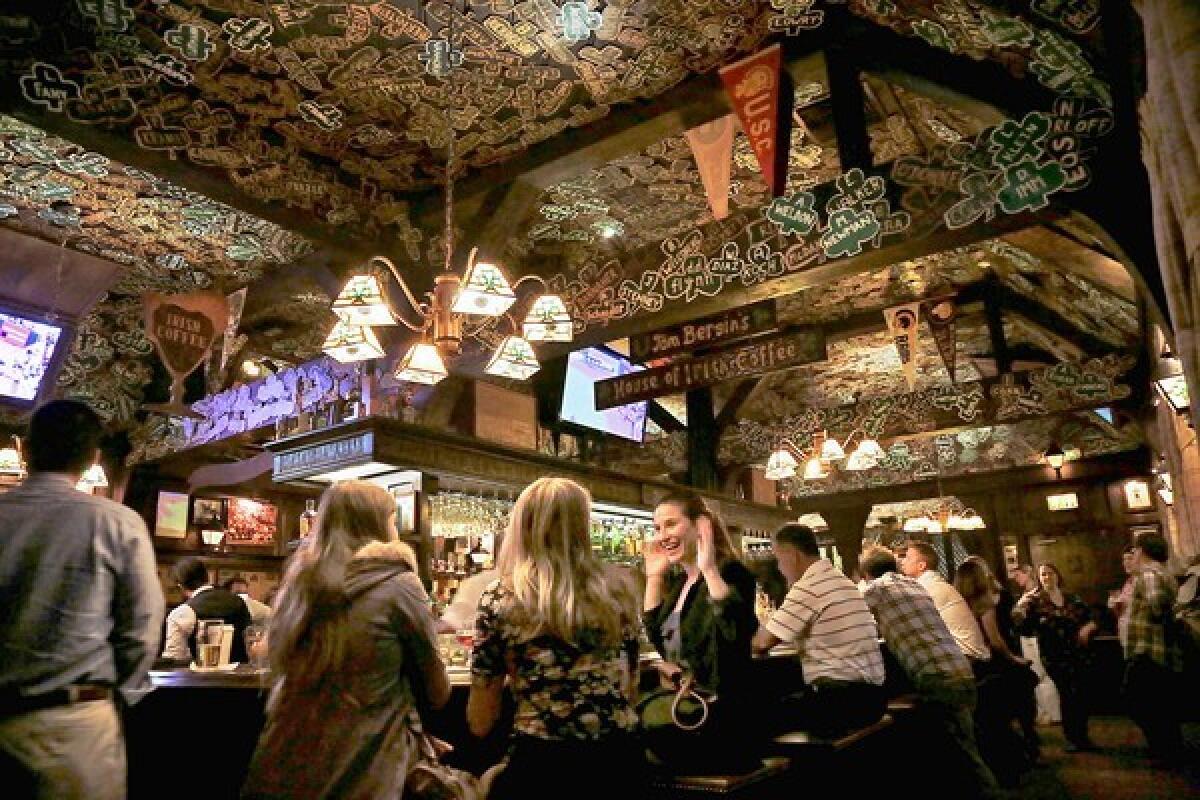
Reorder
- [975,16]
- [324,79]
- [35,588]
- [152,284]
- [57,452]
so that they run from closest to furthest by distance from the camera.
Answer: [35,588]
[57,452]
[975,16]
[324,79]
[152,284]

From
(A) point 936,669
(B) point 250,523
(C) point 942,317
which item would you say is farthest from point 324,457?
(C) point 942,317

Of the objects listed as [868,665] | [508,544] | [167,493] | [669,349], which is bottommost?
[868,665]

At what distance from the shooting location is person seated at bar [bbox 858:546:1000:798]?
4.09 m

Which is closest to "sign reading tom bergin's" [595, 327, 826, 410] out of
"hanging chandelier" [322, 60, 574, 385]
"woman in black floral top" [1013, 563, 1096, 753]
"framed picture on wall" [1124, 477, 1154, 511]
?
"hanging chandelier" [322, 60, 574, 385]

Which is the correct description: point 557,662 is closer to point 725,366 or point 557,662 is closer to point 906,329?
point 725,366

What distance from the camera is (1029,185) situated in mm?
4512

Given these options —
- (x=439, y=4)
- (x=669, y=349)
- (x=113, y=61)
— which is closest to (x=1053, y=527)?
(x=669, y=349)

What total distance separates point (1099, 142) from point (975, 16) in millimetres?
973

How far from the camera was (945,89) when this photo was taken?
482 cm

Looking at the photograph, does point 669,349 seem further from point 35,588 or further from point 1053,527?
point 1053,527

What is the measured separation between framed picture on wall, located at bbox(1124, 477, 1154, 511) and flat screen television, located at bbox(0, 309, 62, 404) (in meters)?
14.2

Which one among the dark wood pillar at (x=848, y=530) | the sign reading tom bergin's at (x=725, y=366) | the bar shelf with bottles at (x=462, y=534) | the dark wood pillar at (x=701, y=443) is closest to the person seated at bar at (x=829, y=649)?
the bar shelf with bottles at (x=462, y=534)

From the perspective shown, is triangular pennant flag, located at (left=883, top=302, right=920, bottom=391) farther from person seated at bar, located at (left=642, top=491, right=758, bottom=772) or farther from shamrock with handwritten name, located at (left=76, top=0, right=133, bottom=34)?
shamrock with handwritten name, located at (left=76, top=0, right=133, bottom=34)

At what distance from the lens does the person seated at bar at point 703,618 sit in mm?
2682
